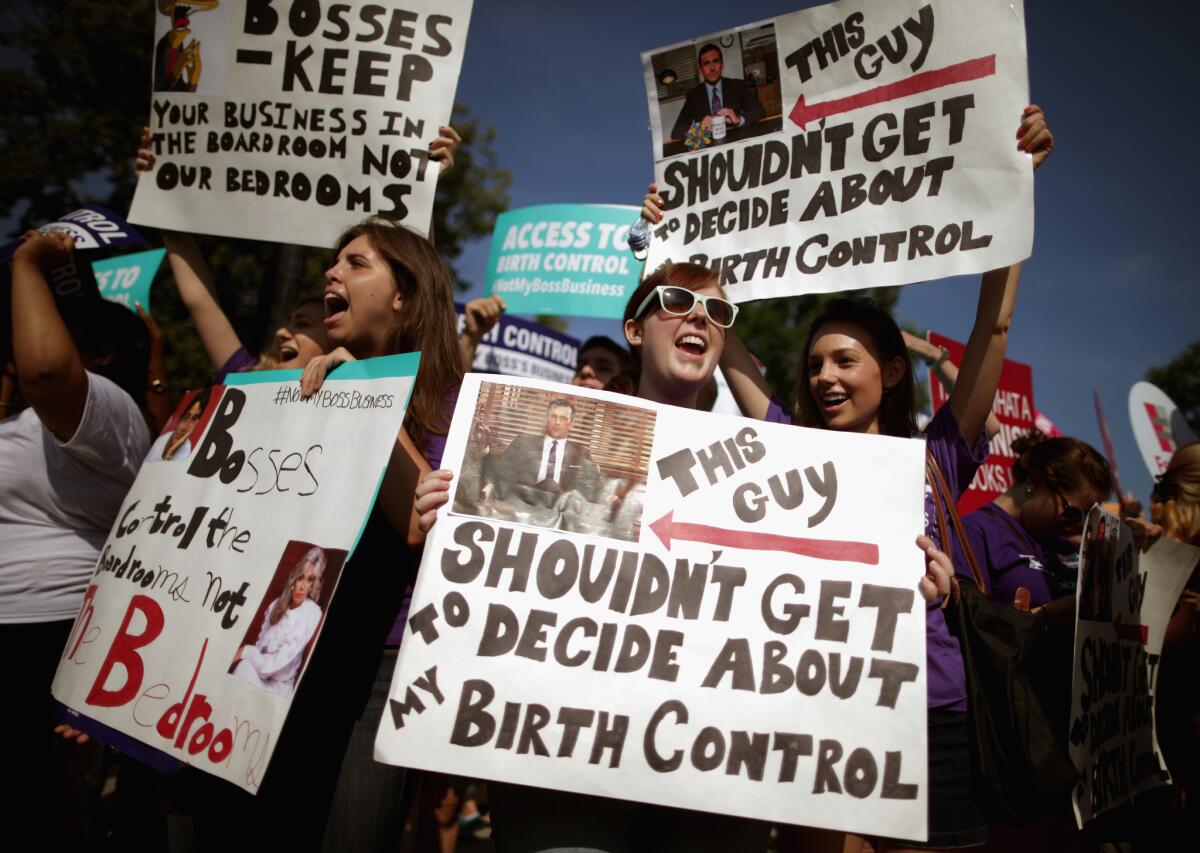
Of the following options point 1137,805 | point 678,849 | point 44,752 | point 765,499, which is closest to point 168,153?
point 44,752

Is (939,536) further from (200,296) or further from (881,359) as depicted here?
(200,296)

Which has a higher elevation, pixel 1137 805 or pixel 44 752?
pixel 1137 805

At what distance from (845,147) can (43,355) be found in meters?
2.49

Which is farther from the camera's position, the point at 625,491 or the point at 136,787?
the point at 136,787

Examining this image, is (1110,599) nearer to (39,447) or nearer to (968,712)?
(968,712)

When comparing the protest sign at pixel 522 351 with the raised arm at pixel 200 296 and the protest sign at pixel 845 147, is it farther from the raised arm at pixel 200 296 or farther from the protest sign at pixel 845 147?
the protest sign at pixel 845 147

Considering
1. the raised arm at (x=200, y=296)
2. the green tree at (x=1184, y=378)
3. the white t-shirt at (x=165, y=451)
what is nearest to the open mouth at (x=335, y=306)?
the white t-shirt at (x=165, y=451)

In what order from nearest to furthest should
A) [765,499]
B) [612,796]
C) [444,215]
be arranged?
[612,796] < [765,499] < [444,215]

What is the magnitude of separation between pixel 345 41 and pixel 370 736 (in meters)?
2.55

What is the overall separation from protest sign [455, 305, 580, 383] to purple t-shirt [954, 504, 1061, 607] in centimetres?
474

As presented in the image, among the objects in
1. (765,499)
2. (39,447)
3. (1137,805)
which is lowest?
(1137,805)

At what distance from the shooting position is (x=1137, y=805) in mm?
2658

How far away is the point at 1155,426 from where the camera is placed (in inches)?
230

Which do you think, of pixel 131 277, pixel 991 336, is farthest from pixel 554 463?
pixel 131 277
